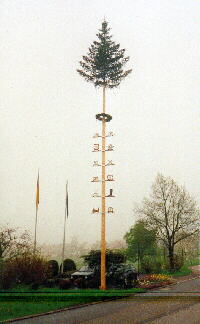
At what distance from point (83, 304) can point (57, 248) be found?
66.5 meters

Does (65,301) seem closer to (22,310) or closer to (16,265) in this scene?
(22,310)

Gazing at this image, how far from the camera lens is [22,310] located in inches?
515

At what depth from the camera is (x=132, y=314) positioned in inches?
490

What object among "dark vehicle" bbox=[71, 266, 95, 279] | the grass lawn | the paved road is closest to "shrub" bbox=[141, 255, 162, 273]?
"dark vehicle" bbox=[71, 266, 95, 279]

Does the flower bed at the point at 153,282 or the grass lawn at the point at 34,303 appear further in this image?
the flower bed at the point at 153,282

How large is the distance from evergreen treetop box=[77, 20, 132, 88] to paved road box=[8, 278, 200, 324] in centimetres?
1670

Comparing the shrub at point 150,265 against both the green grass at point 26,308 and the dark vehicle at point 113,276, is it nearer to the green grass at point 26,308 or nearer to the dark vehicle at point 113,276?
the dark vehicle at point 113,276

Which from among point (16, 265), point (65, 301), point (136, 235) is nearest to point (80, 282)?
point (16, 265)

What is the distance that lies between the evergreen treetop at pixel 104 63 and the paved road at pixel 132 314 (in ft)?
54.8

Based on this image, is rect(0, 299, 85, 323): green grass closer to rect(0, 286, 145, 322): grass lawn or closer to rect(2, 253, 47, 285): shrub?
rect(0, 286, 145, 322): grass lawn

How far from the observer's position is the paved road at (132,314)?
1134 centimetres

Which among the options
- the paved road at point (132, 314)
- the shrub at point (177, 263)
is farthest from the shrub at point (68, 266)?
the paved road at point (132, 314)

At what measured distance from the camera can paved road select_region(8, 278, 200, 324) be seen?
11344 millimetres

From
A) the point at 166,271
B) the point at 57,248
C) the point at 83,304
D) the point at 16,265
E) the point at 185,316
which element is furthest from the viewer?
the point at 57,248
